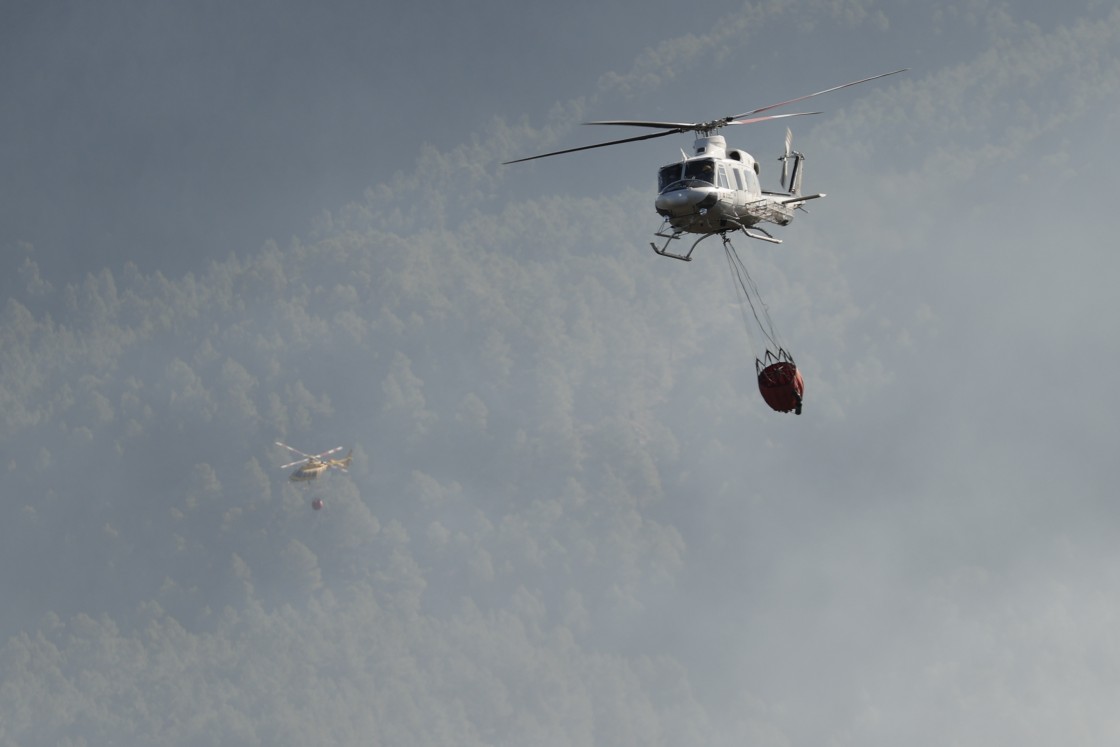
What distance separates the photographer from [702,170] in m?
95.9

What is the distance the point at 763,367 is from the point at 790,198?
9585mm

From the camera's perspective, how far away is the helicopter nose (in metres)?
94.5

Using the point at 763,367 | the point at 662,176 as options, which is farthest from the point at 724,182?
the point at 763,367

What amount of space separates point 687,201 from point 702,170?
7.97 ft

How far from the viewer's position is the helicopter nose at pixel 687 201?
310ft

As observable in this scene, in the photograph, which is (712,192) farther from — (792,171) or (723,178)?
(792,171)

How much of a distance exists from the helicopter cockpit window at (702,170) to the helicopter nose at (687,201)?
105cm

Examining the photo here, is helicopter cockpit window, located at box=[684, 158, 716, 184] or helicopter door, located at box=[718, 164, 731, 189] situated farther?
helicopter door, located at box=[718, 164, 731, 189]

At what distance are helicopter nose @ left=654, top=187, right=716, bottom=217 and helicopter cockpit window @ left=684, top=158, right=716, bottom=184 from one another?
105 cm

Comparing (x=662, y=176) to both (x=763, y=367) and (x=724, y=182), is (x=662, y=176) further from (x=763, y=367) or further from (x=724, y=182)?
(x=763, y=367)

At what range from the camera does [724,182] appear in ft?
316

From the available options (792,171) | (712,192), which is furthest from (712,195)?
(792,171)

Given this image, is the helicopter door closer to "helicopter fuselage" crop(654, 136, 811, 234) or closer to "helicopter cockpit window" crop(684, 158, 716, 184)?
"helicopter fuselage" crop(654, 136, 811, 234)

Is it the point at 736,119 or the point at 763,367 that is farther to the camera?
the point at 763,367
